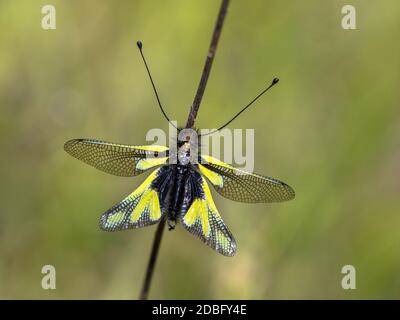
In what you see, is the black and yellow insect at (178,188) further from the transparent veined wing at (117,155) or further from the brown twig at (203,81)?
the brown twig at (203,81)

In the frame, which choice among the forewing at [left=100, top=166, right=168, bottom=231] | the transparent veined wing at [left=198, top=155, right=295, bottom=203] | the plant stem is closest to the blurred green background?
the transparent veined wing at [left=198, top=155, right=295, bottom=203]

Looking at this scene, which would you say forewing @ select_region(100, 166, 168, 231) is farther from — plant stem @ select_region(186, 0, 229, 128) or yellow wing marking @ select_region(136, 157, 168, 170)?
plant stem @ select_region(186, 0, 229, 128)

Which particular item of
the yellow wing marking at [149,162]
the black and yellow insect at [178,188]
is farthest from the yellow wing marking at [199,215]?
the yellow wing marking at [149,162]

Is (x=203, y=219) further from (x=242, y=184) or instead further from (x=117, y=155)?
(x=117, y=155)

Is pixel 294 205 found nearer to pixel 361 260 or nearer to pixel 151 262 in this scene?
pixel 361 260

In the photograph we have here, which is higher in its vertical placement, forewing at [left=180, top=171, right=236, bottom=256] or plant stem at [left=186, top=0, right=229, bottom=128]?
plant stem at [left=186, top=0, right=229, bottom=128]

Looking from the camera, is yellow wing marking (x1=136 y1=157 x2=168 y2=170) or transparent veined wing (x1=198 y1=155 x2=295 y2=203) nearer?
Answer: transparent veined wing (x1=198 y1=155 x2=295 y2=203)

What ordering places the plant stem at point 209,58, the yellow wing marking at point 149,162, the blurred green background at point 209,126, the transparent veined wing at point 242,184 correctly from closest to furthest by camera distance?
the plant stem at point 209,58
the transparent veined wing at point 242,184
the yellow wing marking at point 149,162
the blurred green background at point 209,126
